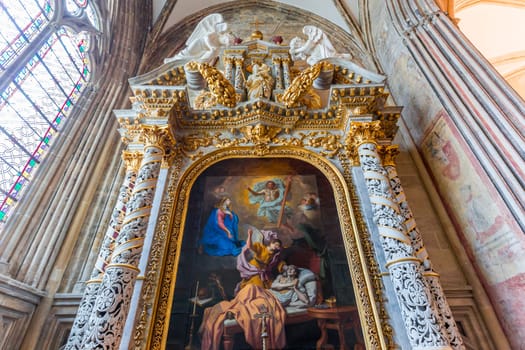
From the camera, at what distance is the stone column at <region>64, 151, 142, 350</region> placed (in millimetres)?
3920

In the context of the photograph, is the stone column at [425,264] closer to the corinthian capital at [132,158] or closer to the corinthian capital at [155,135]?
the corinthian capital at [155,135]

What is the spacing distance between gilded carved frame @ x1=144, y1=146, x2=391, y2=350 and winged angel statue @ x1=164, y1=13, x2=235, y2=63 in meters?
2.78

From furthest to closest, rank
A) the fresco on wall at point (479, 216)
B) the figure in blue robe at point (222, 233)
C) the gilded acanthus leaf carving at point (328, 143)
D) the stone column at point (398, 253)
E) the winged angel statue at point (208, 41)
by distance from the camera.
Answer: the winged angel statue at point (208, 41) < the gilded acanthus leaf carving at point (328, 143) < the figure in blue robe at point (222, 233) < the fresco on wall at point (479, 216) < the stone column at point (398, 253)

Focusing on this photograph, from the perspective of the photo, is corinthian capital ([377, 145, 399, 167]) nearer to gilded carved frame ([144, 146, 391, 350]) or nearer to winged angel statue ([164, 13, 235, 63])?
gilded carved frame ([144, 146, 391, 350])

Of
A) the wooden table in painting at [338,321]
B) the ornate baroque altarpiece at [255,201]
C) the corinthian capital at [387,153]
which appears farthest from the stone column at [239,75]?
the wooden table in painting at [338,321]

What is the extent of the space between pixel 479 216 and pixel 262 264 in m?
3.82

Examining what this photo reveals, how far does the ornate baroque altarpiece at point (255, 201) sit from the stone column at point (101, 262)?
0.02m

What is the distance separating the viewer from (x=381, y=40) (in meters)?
8.56

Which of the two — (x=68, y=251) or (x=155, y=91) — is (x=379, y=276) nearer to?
(x=155, y=91)

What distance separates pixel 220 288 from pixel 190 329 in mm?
638

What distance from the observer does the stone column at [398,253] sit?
3367 millimetres

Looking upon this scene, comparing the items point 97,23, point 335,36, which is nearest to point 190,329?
point 97,23

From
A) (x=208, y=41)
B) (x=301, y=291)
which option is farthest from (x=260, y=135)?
(x=208, y=41)

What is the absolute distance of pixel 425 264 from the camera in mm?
4363
